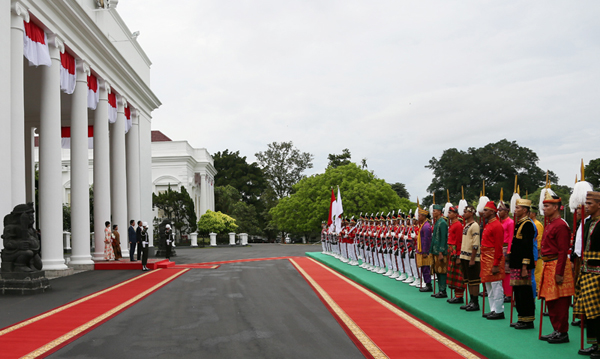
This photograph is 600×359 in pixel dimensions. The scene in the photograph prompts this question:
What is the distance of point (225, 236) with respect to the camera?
48.5 metres

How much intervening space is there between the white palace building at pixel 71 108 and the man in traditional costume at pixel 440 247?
33.8ft

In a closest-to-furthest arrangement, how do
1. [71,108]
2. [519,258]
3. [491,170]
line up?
1. [519,258]
2. [71,108]
3. [491,170]

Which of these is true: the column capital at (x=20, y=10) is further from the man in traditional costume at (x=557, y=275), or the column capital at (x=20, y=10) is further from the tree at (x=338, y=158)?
the tree at (x=338, y=158)

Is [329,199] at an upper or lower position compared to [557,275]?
upper

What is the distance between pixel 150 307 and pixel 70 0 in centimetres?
1149

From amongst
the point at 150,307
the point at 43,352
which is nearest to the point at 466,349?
the point at 43,352

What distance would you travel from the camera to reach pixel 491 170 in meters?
59.1

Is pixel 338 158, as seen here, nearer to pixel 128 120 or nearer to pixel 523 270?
pixel 128 120

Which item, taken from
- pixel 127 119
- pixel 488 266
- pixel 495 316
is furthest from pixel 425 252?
pixel 127 119

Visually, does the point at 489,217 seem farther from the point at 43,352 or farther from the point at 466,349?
the point at 43,352

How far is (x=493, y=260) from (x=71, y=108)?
1606 centimetres

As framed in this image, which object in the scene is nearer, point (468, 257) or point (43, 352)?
point (43, 352)

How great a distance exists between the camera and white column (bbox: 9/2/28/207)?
13.4m

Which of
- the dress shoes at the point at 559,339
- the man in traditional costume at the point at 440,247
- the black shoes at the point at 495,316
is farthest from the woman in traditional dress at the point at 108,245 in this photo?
the dress shoes at the point at 559,339
